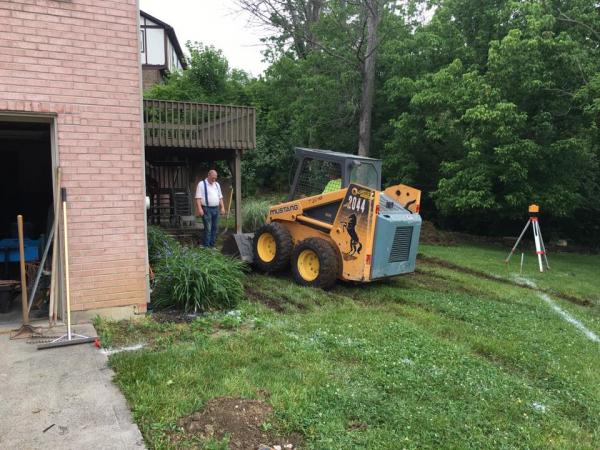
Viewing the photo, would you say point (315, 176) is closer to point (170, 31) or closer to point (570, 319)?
point (570, 319)

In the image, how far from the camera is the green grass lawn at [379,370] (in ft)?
11.6

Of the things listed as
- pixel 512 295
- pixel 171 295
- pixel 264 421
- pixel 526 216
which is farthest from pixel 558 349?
pixel 526 216

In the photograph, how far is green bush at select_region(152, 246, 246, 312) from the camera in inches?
249

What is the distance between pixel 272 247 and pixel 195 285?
2.75 metres

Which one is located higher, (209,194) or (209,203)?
(209,194)

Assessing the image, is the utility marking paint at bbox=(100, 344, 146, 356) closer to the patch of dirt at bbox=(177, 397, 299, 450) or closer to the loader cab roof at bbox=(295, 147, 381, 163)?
the patch of dirt at bbox=(177, 397, 299, 450)

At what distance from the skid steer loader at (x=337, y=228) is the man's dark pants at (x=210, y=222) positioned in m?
1.10

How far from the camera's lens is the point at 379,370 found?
14.9 feet

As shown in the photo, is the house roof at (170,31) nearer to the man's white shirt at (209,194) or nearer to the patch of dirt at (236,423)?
the man's white shirt at (209,194)

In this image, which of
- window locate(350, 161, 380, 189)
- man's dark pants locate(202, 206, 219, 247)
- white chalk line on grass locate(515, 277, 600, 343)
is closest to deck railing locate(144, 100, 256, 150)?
man's dark pants locate(202, 206, 219, 247)

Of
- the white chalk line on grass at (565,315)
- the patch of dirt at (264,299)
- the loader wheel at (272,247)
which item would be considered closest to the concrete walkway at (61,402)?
→ the patch of dirt at (264,299)

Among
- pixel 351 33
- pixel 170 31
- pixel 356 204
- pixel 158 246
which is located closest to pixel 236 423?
pixel 356 204

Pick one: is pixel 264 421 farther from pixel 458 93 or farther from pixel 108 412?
pixel 458 93

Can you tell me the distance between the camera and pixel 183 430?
3383mm
